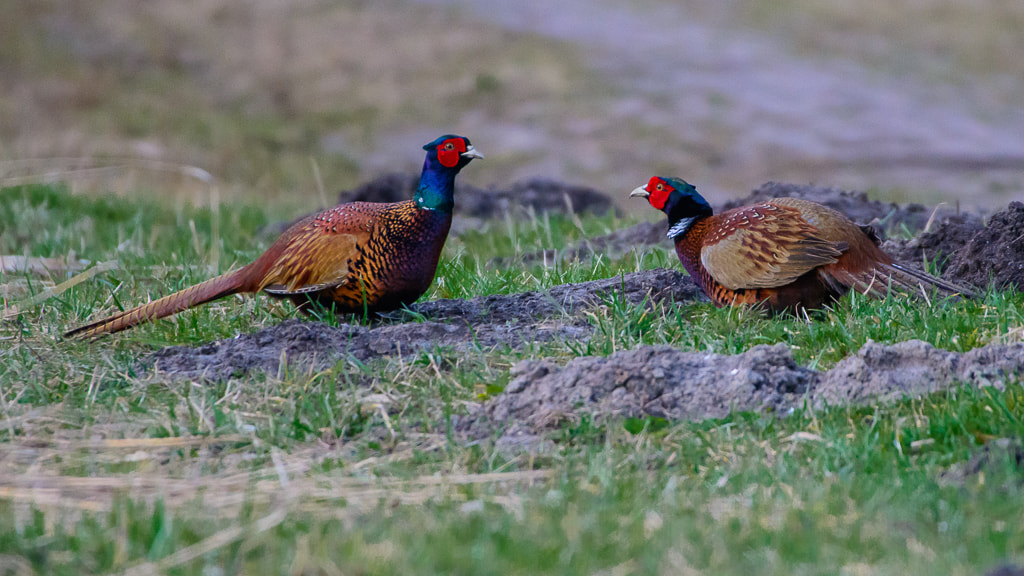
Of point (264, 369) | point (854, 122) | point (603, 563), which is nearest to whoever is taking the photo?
point (603, 563)

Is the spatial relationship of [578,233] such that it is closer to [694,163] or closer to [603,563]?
[603,563]

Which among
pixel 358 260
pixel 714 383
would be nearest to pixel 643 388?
pixel 714 383

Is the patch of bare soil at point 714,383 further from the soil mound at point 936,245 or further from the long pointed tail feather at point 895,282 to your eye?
the soil mound at point 936,245

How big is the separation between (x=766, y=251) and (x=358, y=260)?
1.91 metres

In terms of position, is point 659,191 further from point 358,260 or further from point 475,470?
point 475,470

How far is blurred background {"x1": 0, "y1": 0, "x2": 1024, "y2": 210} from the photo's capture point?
14156mm

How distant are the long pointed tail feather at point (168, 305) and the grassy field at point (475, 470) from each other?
7 cm

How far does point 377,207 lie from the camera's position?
5402 millimetres

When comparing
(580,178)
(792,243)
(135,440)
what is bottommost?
(580,178)

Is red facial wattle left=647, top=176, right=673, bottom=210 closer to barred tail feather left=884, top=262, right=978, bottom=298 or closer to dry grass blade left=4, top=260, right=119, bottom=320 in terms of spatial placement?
barred tail feather left=884, top=262, right=978, bottom=298

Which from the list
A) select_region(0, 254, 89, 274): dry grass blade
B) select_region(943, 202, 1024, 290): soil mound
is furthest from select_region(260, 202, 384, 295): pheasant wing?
select_region(943, 202, 1024, 290): soil mound

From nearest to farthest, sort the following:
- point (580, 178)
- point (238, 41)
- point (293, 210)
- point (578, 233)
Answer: point (578, 233)
point (293, 210)
point (580, 178)
point (238, 41)

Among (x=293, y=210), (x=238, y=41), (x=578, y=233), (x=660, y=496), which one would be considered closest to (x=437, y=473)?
(x=660, y=496)

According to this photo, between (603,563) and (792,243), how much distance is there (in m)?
2.69
